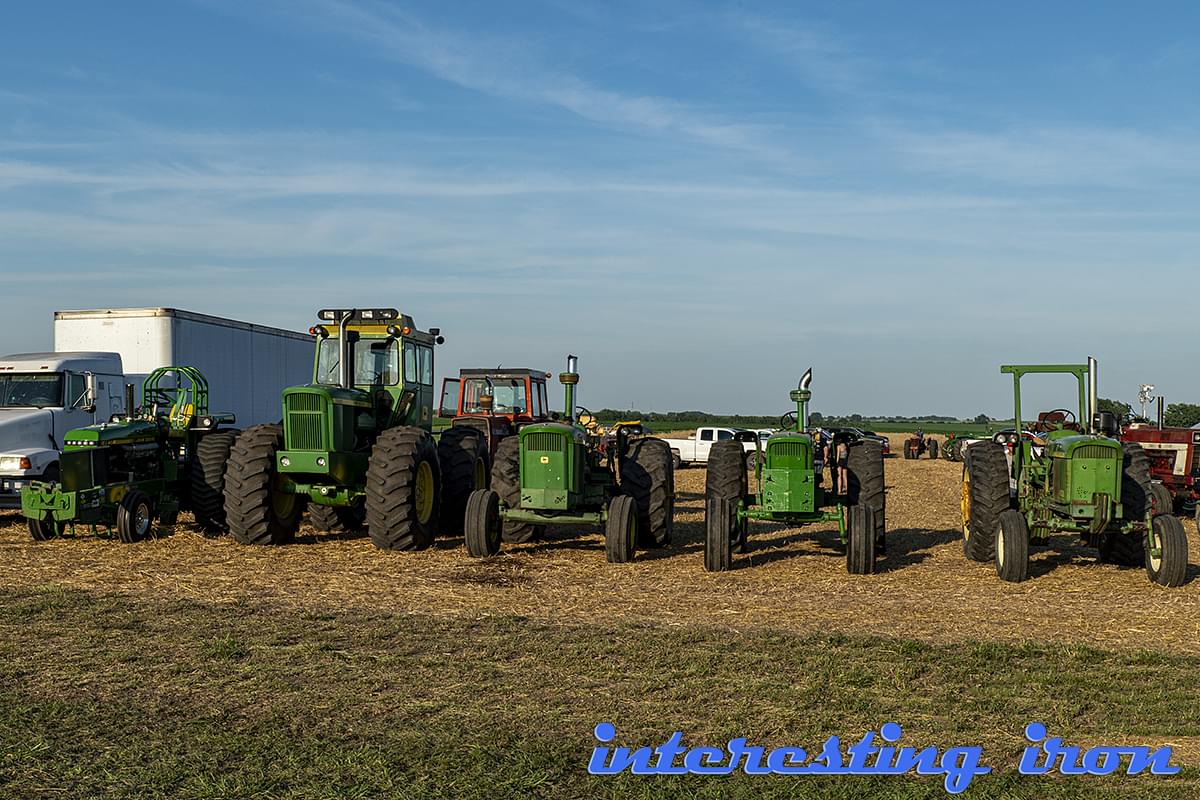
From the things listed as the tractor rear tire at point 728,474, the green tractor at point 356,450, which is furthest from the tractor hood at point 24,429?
the tractor rear tire at point 728,474

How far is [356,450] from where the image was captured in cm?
1353

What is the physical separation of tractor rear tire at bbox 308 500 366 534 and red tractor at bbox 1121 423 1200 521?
39.5ft

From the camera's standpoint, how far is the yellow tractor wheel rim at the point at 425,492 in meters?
12.9

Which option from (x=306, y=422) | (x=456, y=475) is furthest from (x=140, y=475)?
(x=456, y=475)

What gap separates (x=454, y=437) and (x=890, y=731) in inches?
363

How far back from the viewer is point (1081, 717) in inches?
241

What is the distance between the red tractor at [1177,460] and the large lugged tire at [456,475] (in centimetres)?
1064

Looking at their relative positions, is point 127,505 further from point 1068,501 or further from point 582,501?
point 1068,501

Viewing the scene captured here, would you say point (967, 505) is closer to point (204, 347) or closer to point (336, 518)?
point (336, 518)

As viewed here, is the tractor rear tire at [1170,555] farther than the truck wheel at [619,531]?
No

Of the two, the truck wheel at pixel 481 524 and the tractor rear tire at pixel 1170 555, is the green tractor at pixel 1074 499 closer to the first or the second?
the tractor rear tire at pixel 1170 555

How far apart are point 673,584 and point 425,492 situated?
3699mm

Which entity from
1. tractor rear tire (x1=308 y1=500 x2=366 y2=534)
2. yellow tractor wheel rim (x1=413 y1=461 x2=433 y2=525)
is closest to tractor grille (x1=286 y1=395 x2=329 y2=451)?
yellow tractor wheel rim (x1=413 y1=461 x2=433 y2=525)

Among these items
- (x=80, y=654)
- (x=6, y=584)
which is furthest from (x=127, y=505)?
(x=80, y=654)
